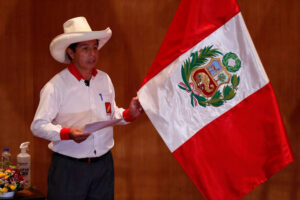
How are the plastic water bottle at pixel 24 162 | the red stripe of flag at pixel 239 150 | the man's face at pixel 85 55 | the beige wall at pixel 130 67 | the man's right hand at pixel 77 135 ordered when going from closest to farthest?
the red stripe of flag at pixel 239 150, the man's right hand at pixel 77 135, the man's face at pixel 85 55, the plastic water bottle at pixel 24 162, the beige wall at pixel 130 67

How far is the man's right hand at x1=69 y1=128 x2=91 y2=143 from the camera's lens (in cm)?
252

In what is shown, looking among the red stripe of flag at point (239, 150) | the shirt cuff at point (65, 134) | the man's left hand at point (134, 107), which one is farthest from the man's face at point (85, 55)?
the red stripe of flag at point (239, 150)

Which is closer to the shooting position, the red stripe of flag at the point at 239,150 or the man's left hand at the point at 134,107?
the red stripe of flag at the point at 239,150

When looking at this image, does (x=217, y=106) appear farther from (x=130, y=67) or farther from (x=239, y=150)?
(x=130, y=67)

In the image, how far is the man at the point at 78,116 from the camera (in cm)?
271

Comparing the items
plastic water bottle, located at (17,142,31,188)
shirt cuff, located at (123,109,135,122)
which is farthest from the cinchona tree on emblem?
plastic water bottle, located at (17,142,31,188)

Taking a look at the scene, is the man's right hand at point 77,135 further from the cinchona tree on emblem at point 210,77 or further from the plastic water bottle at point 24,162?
the plastic water bottle at point 24,162

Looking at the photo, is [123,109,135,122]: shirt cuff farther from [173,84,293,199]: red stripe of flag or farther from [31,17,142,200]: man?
[173,84,293,199]: red stripe of flag

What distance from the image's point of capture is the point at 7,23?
373 cm

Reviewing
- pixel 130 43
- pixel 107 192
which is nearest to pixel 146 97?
pixel 107 192

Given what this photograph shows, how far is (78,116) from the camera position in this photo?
2768mm

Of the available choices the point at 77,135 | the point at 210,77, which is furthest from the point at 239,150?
the point at 77,135

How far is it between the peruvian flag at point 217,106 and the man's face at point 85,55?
0.54 meters

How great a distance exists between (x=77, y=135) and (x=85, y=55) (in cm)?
53
